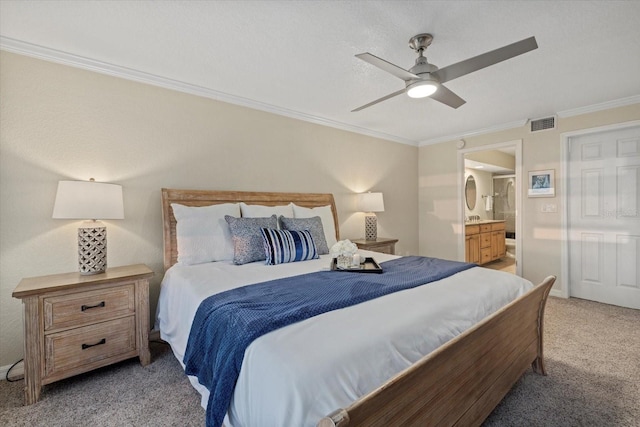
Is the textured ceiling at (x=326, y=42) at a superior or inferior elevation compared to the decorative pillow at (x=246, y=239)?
superior

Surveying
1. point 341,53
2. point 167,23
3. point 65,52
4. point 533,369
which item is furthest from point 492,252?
point 65,52

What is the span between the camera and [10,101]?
7.01ft

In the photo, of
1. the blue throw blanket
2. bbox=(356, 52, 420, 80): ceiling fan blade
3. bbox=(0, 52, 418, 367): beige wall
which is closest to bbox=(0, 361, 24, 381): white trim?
bbox=(0, 52, 418, 367): beige wall

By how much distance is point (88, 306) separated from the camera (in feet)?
6.72

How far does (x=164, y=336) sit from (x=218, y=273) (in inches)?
27.9

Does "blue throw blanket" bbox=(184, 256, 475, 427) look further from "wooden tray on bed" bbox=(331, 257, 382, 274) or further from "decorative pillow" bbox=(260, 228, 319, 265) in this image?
"decorative pillow" bbox=(260, 228, 319, 265)

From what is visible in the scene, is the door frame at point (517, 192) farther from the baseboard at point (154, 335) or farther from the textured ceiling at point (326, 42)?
the baseboard at point (154, 335)

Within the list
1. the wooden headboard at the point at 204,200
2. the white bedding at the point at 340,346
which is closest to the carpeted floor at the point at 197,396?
the white bedding at the point at 340,346

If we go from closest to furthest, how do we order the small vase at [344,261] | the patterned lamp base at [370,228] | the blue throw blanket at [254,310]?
the blue throw blanket at [254,310]
the small vase at [344,261]
the patterned lamp base at [370,228]

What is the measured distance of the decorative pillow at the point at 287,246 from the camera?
2.53 m

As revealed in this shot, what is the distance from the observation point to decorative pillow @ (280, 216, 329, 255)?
2.88 meters

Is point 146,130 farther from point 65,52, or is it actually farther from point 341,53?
point 341,53

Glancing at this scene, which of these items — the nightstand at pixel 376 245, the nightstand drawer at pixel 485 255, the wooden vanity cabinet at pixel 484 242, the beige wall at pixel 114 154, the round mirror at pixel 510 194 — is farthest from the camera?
the round mirror at pixel 510 194

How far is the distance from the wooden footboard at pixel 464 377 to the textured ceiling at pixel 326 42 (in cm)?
177
